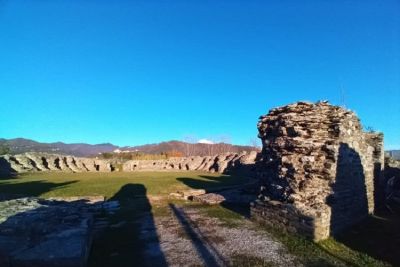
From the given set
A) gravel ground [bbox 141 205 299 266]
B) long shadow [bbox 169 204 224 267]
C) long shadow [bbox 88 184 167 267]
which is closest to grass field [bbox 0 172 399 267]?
long shadow [bbox 88 184 167 267]

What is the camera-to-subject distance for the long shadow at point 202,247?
22.1ft

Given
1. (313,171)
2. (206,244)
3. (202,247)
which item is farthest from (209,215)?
(313,171)

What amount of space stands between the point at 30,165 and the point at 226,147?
47618 mm

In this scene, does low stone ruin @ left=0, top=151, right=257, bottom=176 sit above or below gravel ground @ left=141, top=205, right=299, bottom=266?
above

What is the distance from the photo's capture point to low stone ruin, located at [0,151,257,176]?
27.1 meters

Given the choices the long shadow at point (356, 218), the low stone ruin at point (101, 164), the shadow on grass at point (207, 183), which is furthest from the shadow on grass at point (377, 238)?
the low stone ruin at point (101, 164)

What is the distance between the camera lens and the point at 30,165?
2788 centimetres

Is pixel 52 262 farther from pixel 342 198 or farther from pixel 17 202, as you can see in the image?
pixel 342 198

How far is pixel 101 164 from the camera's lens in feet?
103

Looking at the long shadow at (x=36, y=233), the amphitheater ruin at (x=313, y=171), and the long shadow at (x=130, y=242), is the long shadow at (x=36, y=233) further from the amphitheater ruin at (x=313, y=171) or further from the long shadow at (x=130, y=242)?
the amphitheater ruin at (x=313, y=171)

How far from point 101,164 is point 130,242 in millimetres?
24552

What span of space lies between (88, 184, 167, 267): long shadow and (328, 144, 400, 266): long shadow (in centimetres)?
450

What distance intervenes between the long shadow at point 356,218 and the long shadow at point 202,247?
3179 mm

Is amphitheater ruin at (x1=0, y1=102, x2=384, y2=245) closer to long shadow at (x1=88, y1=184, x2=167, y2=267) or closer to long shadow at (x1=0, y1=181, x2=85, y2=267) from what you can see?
long shadow at (x1=88, y1=184, x2=167, y2=267)
